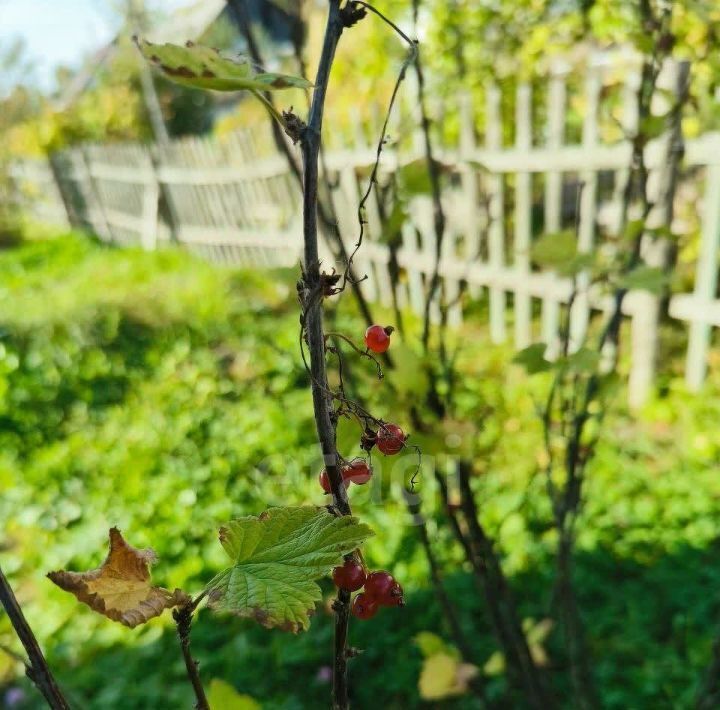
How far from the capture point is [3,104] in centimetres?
1650

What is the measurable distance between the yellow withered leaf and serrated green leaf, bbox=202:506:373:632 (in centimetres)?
4

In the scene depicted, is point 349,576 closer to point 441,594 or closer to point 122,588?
point 122,588

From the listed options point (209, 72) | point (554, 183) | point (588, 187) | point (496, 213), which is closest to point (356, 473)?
point (209, 72)

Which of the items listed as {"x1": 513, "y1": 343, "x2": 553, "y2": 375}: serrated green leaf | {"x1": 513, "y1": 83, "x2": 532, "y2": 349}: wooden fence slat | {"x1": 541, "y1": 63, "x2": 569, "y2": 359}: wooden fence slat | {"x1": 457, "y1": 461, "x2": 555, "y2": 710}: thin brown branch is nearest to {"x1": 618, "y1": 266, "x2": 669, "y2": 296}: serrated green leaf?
{"x1": 513, "y1": 343, "x2": 553, "y2": 375}: serrated green leaf

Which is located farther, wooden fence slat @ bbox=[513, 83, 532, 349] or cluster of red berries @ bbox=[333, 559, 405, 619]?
wooden fence slat @ bbox=[513, 83, 532, 349]

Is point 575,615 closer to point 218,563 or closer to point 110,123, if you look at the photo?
point 218,563

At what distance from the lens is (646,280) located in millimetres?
1145

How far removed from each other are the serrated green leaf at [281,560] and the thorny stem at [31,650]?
0.14 m

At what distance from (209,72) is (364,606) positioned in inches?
17.7

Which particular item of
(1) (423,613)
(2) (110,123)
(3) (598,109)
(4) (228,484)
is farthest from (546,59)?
(2) (110,123)

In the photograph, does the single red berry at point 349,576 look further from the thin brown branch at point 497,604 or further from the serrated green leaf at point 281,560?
the thin brown branch at point 497,604

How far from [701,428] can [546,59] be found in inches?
115

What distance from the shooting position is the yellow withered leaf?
1.44ft

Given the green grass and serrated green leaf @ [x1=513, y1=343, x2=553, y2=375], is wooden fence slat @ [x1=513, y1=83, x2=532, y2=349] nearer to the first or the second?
the green grass
